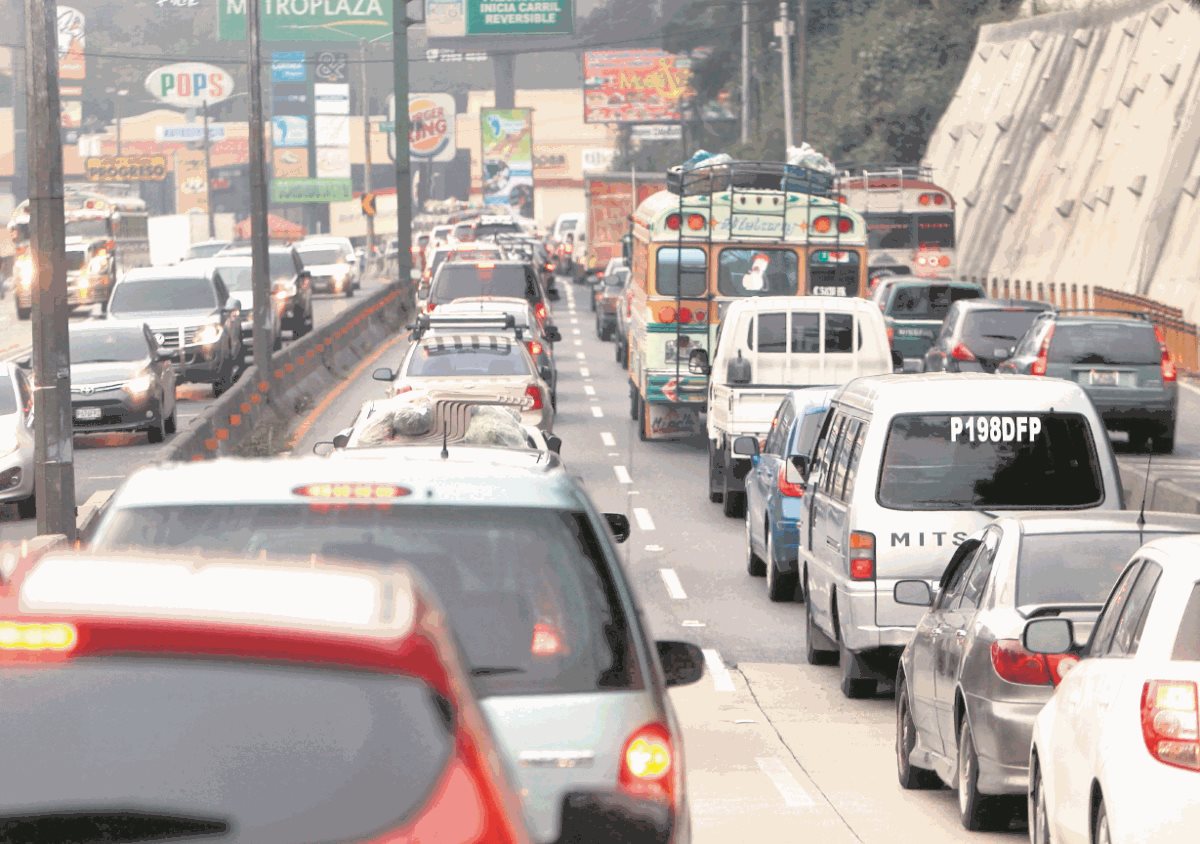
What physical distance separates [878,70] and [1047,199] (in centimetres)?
1992

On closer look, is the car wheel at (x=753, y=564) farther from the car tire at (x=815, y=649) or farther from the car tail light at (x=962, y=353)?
the car tail light at (x=962, y=353)

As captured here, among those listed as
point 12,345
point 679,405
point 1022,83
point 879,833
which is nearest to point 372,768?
point 879,833

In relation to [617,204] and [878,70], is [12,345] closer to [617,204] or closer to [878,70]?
[617,204]

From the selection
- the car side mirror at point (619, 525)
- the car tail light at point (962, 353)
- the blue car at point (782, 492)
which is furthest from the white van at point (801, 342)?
the car side mirror at point (619, 525)

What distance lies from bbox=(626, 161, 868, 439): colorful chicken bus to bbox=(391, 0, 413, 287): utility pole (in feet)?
94.9

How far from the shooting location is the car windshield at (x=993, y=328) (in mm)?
32656

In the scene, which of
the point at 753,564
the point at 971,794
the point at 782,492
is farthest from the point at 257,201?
the point at 971,794

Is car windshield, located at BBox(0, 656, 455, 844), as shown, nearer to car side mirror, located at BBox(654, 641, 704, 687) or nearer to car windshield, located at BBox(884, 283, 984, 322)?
car side mirror, located at BBox(654, 641, 704, 687)

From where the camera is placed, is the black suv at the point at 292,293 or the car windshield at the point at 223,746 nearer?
the car windshield at the point at 223,746

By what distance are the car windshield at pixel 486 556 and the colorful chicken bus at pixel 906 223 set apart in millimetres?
41761

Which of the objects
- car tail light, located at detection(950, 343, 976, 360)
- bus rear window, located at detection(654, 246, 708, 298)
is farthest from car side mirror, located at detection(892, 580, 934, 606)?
car tail light, located at detection(950, 343, 976, 360)

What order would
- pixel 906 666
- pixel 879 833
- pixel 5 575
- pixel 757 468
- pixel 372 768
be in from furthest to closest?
pixel 757 468
pixel 906 666
pixel 879 833
pixel 5 575
pixel 372 768

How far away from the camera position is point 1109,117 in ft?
199

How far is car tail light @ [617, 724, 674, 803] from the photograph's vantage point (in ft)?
18.2
